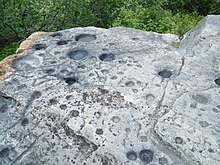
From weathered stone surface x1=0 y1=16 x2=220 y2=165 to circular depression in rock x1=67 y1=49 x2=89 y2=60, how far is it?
0.01 m

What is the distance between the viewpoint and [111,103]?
326 cm

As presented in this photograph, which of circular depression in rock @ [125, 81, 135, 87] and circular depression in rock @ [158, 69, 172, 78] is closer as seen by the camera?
circular depression in rock @ [125, 81, 135, 87]

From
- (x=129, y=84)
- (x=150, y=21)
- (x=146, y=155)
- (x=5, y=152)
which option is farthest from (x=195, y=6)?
(x=5, y=152)

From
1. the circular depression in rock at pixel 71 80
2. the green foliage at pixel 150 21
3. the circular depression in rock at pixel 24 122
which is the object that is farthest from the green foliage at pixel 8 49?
the circular depression in rock at pixel 24 122

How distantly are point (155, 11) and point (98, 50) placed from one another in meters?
3.63

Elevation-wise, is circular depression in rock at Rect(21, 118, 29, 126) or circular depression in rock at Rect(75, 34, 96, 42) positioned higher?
circular depression in rock at Rect(75, 34, 96, 42)

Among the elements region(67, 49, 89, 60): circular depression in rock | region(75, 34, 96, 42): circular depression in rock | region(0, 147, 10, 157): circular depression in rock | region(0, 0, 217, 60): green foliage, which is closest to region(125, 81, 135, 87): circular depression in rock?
region(67, 49, 89, 60): circular depression in rock

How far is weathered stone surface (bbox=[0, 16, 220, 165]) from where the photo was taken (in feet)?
9.45

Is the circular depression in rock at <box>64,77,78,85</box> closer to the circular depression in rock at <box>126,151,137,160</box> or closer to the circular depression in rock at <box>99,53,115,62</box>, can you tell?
the circular depression in rock at <box>99,53,115,62</box>

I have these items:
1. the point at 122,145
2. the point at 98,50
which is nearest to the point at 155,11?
the point at 98,50

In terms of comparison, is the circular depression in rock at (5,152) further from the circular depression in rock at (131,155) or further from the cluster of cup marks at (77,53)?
the circular depression in rock at (131,155)

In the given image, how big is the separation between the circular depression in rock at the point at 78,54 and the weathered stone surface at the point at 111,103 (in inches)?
0.4

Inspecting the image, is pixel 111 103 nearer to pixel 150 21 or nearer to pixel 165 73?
pixel 165 73

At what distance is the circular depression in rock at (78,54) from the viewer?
3.88 m
